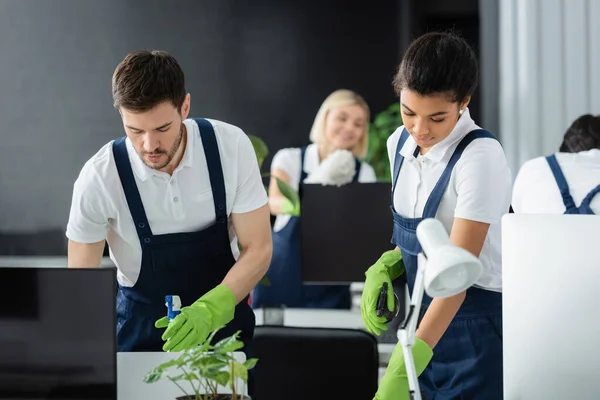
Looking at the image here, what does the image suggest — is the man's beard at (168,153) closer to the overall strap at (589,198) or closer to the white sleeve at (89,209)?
the white sleeve at (89,209)

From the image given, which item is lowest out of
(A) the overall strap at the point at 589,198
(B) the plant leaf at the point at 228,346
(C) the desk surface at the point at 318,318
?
(C) the desk surface at the point at 318,318

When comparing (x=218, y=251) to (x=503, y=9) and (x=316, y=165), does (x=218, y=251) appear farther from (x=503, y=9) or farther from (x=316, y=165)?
(x=503, y=9)

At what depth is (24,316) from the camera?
141 cm

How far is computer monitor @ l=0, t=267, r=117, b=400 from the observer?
1392 mm

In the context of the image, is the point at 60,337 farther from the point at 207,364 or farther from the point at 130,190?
the point at 130,190

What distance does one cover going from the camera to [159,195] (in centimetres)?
220

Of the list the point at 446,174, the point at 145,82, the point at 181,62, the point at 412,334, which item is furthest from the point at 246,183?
the point at 181,62

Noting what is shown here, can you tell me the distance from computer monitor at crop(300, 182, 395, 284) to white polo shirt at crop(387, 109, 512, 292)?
107cm

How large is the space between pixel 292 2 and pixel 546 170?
3.34 metres

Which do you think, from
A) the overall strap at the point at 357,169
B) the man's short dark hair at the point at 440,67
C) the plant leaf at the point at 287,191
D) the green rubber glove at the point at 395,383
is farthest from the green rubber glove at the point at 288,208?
the green rubber glove at the point at 395,383

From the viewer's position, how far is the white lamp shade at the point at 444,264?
1.15m

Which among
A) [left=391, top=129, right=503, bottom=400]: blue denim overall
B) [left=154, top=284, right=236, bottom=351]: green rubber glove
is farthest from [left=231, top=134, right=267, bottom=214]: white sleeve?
[left=391, top=129, right=503, bottom=400]: blue denim overall

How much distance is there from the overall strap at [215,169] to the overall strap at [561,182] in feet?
3.81

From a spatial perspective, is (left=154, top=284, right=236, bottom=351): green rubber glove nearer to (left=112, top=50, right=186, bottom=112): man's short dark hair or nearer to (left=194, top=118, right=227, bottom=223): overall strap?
(left=194, top=118, right=227, bottom=223): overall strap
